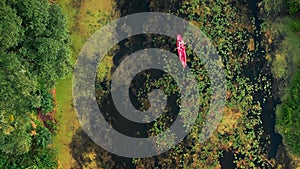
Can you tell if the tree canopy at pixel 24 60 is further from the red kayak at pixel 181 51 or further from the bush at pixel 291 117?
the bush at pixel 291 117

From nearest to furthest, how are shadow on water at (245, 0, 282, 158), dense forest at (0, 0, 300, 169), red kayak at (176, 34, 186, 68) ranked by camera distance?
dense forest at (0, 0, 300, 169) < red kayak at (176, 34, 186, 68) < shadow on water at (245, 0, 282, 158)

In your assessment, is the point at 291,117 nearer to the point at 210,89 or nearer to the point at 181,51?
the point at 210,89

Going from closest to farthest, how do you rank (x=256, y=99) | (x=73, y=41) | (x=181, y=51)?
(x=73, y=41)
(x=181, y=51)
(x=256, y=99)

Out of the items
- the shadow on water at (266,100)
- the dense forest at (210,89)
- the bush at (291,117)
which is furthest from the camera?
the shadow on water at (266,100)

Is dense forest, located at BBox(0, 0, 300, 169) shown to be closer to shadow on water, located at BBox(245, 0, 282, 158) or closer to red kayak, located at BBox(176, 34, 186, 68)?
shadow on water, located at BBox(245, 0, 282, 158)

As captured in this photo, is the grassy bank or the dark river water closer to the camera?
the grassy bank

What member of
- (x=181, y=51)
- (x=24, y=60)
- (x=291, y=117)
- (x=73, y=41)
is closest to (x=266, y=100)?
(x=291, y=117)

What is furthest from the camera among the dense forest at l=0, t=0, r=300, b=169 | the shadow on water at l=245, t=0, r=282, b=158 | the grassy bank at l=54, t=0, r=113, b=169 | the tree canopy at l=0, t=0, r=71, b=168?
the shadow on water at l=245, t=0, r=282, b=158

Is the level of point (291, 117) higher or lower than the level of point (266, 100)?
lower

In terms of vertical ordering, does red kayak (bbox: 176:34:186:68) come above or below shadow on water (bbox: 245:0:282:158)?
above

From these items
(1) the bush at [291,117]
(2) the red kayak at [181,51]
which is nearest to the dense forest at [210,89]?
(1) the bush at [291,117]

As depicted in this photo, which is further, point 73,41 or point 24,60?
point 73,41

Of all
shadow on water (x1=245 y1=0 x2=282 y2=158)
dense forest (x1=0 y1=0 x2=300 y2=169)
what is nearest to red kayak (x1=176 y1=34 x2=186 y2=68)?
dense forest (x1=0 y1=0 x2=300 y2=169)
